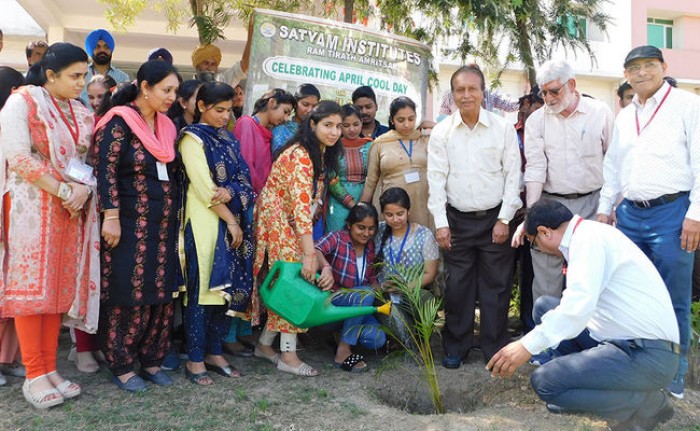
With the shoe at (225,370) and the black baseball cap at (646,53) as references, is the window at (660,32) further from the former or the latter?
the shoe at (225,370)

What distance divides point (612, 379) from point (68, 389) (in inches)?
111

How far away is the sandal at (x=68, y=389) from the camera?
10.5 feet

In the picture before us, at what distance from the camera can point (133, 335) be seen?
339 cm

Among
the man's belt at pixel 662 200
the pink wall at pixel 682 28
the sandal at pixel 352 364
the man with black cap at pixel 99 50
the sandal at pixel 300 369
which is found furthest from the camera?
the pink wall at pixel 682 28

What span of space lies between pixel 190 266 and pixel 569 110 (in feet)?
8.92

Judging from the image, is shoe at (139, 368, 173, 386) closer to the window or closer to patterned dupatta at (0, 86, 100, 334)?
patterned dupatta at (0, 86, 100, 334)

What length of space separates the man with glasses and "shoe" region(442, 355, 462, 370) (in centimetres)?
76

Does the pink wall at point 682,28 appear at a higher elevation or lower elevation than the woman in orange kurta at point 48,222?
higher

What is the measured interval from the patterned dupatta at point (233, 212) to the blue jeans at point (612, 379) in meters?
1.79

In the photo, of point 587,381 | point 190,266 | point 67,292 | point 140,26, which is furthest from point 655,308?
point 140,26

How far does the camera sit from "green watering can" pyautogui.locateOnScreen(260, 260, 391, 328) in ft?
11.8

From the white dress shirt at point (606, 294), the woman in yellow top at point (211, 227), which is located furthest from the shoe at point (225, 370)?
the white dress shirt at point (606, 294)

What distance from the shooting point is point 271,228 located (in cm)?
376

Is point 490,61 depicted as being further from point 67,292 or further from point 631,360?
point 67,292
